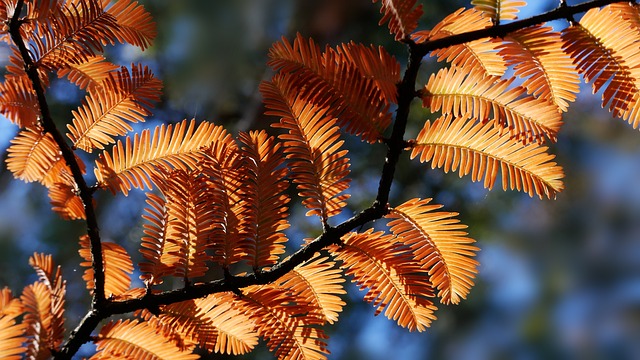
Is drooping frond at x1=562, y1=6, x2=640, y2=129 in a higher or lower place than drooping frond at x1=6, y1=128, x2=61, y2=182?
higher

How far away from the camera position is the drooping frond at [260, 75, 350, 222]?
38cm

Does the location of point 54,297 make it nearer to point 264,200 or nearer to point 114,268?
point 114,268

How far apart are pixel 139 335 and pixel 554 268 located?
148 centimetres

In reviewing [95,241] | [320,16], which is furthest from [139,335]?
[320,16]

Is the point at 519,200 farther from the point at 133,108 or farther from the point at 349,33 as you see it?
the point at 133,108

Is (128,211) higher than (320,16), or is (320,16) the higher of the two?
(320,16)

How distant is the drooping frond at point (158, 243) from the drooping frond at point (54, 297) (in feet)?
0.39

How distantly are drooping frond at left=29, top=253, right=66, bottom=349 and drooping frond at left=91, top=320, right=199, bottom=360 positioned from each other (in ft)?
0.15

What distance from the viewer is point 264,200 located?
0.39m

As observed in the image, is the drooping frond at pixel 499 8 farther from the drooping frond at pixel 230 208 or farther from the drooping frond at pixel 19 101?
the drooping frond at pixel 19 101

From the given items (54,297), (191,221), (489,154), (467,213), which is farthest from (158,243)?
(467,213)

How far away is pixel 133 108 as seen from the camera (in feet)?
1.54

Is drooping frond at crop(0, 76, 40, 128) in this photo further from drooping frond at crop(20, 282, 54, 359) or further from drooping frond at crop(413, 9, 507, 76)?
drooping frond at crop(413, 9, 507, 76)

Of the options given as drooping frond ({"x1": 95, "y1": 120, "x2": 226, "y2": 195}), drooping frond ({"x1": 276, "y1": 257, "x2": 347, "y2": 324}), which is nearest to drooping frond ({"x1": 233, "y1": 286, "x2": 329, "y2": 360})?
drooping frond ({"x1": 276, "y1": 257, "x2": 347, "y2": 324})
